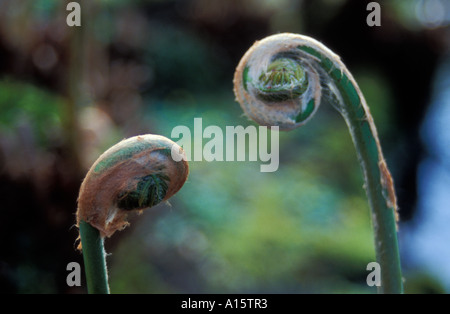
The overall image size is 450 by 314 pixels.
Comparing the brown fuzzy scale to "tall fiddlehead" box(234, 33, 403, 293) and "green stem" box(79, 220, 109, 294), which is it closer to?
"green stem" box(79, 220, 109, 294)

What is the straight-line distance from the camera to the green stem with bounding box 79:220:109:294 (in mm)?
460

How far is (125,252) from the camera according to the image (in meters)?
2.32

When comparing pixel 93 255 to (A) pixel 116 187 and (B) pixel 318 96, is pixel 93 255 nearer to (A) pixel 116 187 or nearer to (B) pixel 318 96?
(A) pixel 116 187

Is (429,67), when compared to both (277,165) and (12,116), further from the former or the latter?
(12,116)

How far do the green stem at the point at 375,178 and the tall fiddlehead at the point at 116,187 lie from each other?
0.18 meters

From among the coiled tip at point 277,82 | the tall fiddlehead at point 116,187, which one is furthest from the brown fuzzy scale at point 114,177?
the coiled tip at point 277,82

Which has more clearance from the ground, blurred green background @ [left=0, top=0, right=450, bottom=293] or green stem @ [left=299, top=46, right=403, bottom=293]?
blurred green background @ [left=0, top=0, right=450, bottom=293]

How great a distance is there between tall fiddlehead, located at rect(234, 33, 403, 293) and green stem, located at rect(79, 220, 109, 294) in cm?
20

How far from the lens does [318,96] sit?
0.54 metres

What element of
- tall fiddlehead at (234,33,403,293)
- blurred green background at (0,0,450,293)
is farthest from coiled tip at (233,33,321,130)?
blurred green background at (0,0,450,293)

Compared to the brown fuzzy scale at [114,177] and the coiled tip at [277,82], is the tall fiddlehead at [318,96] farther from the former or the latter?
the brown fuzzy scale at [114,177]

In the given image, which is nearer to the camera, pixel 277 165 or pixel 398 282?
pixel 398 282
